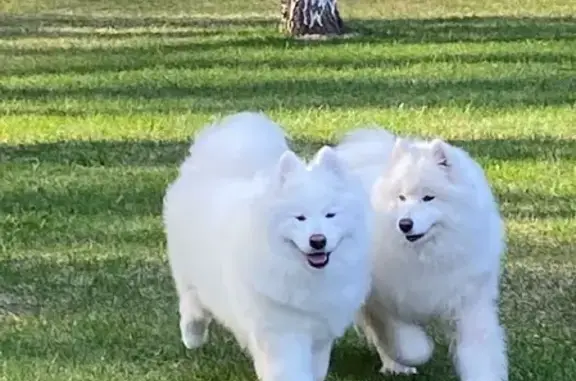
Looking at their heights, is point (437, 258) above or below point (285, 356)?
above

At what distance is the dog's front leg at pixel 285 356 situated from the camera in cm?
559

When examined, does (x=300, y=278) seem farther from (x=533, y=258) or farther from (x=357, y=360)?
(x=533, y=258)

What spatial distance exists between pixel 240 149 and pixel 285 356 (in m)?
1.05

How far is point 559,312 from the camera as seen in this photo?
7406 millimetres

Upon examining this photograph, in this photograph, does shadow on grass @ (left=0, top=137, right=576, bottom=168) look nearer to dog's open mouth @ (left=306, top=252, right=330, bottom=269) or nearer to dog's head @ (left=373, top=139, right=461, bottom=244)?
dog's head @ (left=373, top=139, right=461, bottom=244)

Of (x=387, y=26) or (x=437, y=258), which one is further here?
(x=387, y=26)

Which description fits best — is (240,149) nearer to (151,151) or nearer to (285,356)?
(285,356)

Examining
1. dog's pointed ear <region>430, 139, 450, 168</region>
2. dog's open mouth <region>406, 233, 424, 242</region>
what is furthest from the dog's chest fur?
dog's pointed ear <region>430, 139, 450, 168</region>

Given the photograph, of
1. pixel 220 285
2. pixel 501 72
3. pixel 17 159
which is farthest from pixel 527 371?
pixel 501 72

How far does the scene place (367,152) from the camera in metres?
6.52

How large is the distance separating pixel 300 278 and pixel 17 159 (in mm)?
6785

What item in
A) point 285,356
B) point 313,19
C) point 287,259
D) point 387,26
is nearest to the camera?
point 287,259

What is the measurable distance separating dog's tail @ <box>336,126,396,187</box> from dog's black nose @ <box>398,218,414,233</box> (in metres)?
0.41

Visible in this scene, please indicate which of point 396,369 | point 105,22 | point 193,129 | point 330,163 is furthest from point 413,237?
point 105,22
